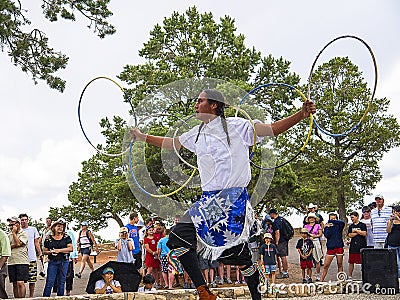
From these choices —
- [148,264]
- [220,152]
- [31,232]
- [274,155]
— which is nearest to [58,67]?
[31,232]

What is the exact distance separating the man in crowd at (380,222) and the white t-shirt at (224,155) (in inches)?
285

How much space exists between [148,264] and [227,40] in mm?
13908

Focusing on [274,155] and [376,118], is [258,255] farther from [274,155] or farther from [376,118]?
[376,118]

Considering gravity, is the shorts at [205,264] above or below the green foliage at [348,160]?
below

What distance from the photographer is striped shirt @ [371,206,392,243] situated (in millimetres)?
11664

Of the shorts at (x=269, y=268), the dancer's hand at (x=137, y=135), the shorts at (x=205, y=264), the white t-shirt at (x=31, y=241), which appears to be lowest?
the shorts at (x=269, y=268)

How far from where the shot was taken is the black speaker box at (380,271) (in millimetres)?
10234

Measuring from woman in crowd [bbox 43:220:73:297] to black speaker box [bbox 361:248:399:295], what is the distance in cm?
550

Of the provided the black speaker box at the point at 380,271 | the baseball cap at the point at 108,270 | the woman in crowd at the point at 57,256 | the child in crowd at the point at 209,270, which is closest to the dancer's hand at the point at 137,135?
the baseball cap at the point at 108,270

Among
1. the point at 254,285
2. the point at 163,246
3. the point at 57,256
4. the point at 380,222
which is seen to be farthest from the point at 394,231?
the point at 254,285

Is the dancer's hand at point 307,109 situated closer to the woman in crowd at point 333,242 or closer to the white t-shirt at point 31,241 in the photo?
the woman in crowd at point 333,242

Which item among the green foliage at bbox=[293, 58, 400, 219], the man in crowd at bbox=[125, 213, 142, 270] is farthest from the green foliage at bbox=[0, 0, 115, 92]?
the green foliage at bbox=[293, 58, 400, 219]

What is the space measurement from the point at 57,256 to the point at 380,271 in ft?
19.6

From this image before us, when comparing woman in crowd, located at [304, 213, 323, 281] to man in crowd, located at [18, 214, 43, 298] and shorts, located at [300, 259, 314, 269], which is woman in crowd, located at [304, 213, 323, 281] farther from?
man in crowd, located at [18, 214, 43, 298]
